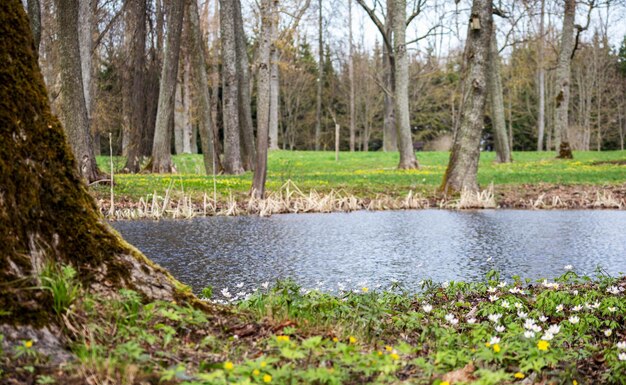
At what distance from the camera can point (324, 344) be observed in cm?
365

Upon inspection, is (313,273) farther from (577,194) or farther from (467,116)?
(577,194)

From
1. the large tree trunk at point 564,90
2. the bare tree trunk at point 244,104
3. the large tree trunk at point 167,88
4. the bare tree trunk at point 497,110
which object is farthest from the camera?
the large tree trunk at point 564,90

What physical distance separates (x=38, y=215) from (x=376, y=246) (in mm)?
6224

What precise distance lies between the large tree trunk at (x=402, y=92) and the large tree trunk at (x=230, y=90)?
5.51 metres

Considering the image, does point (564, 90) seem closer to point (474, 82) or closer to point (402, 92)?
point (402, 92)

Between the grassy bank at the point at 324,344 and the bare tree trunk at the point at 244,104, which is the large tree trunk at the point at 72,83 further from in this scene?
the grassy bank at the point at 324,344

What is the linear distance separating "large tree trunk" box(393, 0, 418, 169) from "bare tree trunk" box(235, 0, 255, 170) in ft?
16.4

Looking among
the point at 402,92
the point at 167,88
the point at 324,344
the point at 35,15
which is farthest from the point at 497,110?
the point at 324,344

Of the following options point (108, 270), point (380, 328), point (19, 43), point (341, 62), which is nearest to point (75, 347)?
point (108, 270)

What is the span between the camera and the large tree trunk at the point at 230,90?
19.9 meters

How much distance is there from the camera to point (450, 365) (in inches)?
136

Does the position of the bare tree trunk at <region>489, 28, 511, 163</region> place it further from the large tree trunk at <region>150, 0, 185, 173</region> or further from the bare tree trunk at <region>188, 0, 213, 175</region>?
the large tree trunk at <region>150, 0, 185, 173</region>

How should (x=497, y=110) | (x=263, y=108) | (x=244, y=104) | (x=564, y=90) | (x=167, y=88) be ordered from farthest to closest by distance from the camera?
(x=564, y=90)
(x=497, y=110)
(x=244, y=104)
(x=167, y=88)
(x=263, y=108)

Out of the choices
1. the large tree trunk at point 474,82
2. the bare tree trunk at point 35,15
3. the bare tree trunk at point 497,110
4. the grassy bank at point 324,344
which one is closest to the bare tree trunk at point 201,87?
the bare tree trunk at point 35,15
